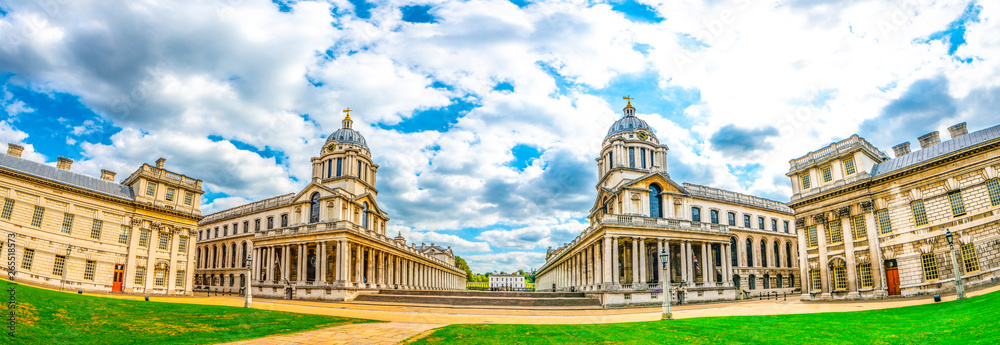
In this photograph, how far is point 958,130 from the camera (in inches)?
1246

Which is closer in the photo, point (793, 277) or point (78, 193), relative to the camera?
point (78, 193)

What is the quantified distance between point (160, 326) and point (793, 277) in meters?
66.3

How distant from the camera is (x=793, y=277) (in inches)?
2405

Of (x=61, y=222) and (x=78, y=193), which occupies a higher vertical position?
(x=78, y=193)

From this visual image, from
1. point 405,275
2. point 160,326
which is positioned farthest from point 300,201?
point 160,326

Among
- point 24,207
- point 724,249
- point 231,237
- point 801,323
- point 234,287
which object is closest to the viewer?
point 801,323

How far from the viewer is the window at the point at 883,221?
33344mm

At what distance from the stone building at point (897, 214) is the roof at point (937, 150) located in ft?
0.24

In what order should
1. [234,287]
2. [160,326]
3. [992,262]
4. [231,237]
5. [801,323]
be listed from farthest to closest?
[231,237], [234,287], [992,262], [801,323], [160,326]

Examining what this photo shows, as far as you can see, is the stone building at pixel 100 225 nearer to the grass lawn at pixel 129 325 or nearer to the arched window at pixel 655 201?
the grass lawn at pixel 129 325

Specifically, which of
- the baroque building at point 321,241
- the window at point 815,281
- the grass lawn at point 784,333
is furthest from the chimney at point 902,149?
the baroque building at point 321,241

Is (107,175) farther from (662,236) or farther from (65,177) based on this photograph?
(662,236)

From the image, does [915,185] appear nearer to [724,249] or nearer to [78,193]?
[724,249]

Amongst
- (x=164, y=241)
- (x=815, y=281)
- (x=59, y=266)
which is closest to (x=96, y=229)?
(x=59, y=266)
